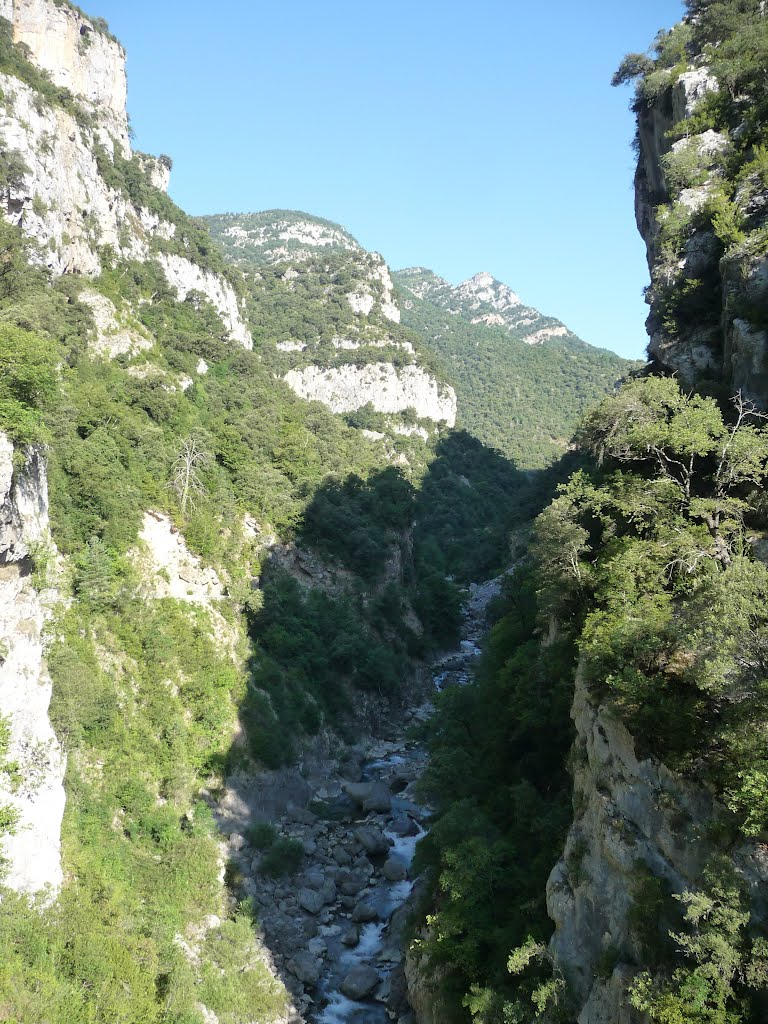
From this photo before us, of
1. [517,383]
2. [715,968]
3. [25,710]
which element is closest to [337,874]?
[25,710]

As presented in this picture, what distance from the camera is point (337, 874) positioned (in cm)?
3036

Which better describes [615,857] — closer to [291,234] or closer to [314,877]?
[314,877]

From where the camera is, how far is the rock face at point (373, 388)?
100875 mm

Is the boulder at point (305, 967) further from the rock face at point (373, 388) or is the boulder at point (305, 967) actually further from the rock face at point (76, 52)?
the rock face at point (373, 388)

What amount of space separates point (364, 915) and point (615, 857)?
16.9 metres

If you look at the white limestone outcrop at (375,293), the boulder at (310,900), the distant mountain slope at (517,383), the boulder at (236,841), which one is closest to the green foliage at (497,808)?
the boulder at (310,900)

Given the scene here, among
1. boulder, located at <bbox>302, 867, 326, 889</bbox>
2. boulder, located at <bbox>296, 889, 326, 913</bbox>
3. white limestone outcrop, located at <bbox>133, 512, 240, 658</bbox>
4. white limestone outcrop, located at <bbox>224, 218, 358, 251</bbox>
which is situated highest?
white limestone outcrop, located at <bbox>224, 218, 358, 251</bbox>

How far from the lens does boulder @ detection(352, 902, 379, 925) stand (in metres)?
27.5

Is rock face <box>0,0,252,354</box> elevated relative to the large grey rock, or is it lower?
elevated

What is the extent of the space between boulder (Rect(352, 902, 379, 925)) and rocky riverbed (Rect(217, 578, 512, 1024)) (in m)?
0.04

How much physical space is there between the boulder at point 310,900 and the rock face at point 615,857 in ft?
49.0

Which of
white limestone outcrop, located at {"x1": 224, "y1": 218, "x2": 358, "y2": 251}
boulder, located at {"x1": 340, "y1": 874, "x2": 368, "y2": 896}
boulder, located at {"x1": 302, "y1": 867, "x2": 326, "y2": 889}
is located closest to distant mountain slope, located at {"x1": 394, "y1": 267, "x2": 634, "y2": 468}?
white limestone outcrop, located at {"x1": 224, "y1": 218, "x2": 358, "y2": 251}

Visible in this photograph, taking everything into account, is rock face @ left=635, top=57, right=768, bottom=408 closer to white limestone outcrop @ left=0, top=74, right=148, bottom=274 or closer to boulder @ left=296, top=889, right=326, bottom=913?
boulder @ left=296, top=889, right=326, bottom=913

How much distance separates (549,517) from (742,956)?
49.2 feet
